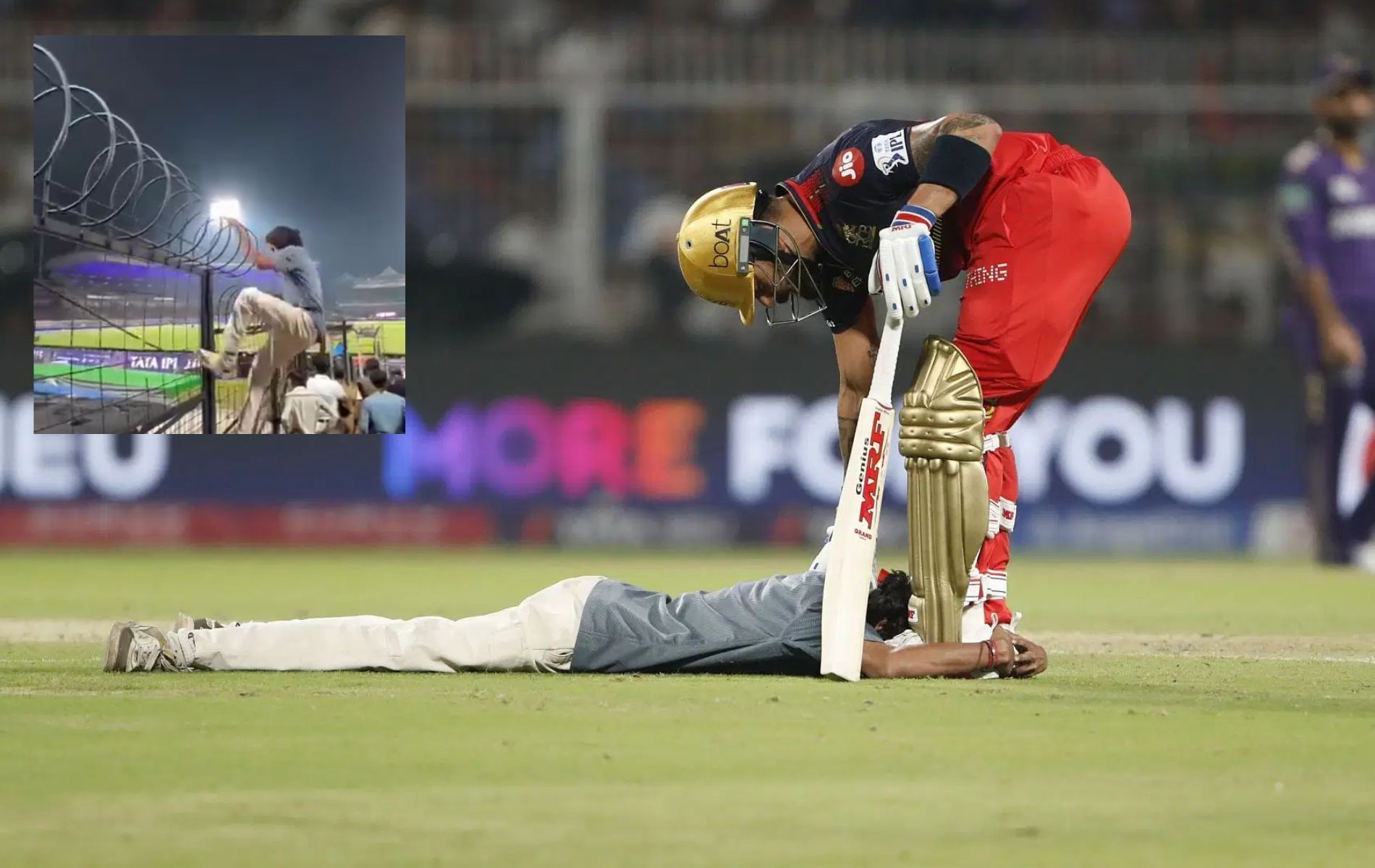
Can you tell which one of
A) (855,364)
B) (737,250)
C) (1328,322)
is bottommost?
(855,364)

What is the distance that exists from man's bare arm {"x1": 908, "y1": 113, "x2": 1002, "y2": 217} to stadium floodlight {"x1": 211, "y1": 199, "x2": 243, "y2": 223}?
16.1 feet

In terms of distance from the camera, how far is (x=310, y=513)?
49.8 feet

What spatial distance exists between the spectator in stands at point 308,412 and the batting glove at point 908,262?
4.72 meters

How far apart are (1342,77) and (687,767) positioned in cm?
993

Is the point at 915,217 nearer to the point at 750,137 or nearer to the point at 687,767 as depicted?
the point at 687,767

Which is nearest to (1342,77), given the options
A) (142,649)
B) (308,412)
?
(308,412)

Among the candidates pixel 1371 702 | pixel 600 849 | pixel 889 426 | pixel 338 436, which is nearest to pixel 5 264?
pixel 338 436

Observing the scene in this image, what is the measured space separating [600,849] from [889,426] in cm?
318

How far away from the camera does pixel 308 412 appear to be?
36.3 feet

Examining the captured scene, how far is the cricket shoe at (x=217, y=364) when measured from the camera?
10227 mm

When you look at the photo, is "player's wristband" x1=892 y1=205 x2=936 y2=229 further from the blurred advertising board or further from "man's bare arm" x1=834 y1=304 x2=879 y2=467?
the blurred advertising board

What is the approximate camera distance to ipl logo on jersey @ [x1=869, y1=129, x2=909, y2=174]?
707 centimetres

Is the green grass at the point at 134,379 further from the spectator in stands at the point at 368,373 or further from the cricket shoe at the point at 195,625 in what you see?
the cricket shoe at the point at 195,625

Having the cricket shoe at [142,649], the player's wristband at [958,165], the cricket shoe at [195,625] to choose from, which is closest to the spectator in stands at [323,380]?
the cricket shoe at [195,625]
